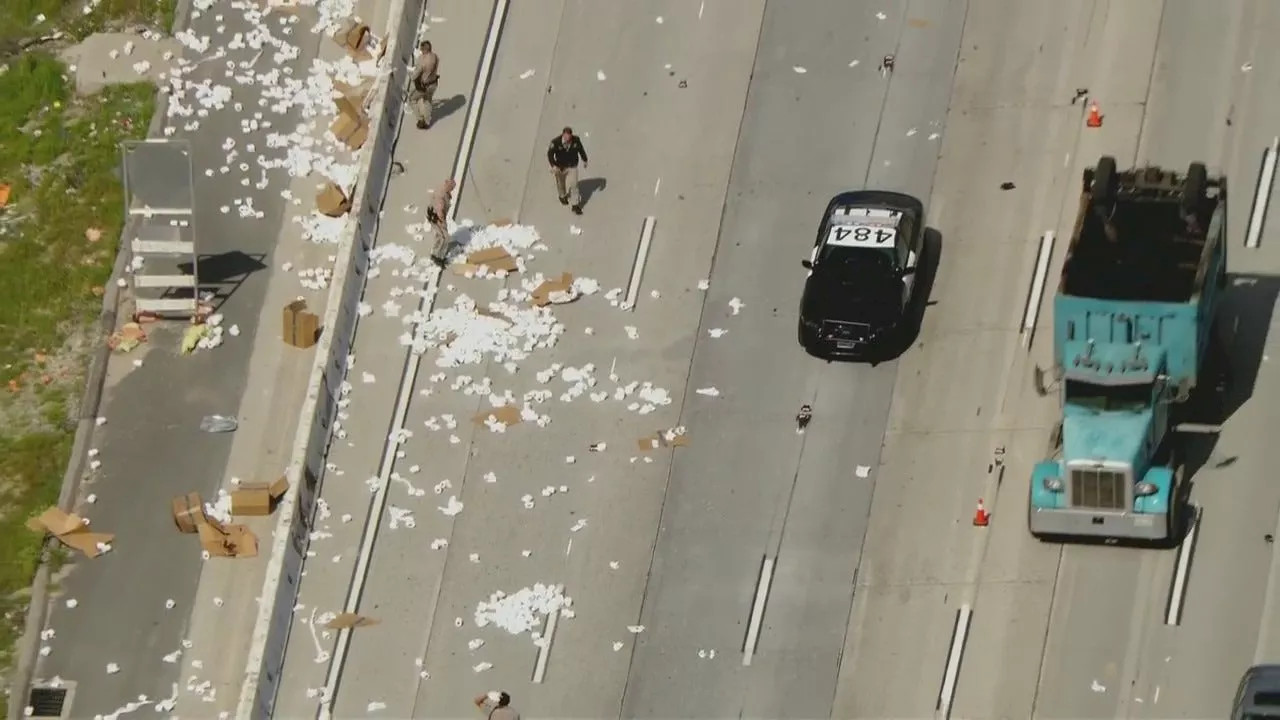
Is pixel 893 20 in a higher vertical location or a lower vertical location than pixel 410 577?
higher

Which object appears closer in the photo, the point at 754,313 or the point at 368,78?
the point at 754,313

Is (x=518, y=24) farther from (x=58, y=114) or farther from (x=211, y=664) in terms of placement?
(x=211, y=664)

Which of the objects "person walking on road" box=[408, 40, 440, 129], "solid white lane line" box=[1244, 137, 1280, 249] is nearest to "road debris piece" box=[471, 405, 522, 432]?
"person walking on road" box=[408, 40, 440, 129]

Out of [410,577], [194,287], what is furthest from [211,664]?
[194,287]

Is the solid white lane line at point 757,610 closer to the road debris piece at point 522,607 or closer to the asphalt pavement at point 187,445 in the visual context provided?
the road debris piece at point 522,607

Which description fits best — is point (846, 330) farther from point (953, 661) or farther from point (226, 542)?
point (226, 542)

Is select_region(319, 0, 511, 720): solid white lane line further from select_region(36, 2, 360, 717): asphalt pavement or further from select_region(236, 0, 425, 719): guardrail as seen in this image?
select_region(36, 2, 360, 717): asphalt pavement

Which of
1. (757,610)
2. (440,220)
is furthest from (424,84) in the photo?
(757,610)

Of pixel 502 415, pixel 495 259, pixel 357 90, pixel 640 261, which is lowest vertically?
pixel 502 415
